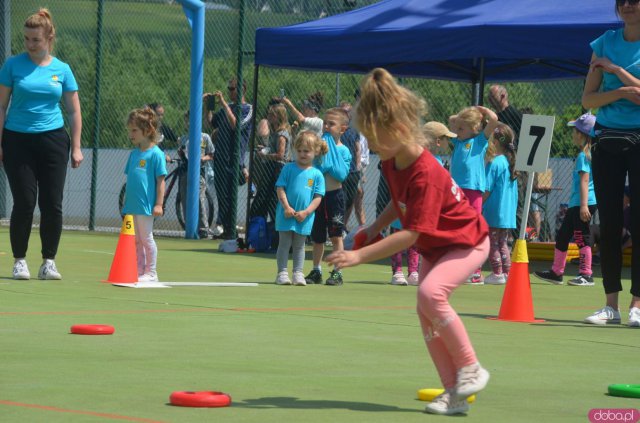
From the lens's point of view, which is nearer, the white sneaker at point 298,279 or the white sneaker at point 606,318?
the white sneaker at point 606,318

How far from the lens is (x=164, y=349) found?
7645mm

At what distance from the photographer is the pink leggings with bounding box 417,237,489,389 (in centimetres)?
605

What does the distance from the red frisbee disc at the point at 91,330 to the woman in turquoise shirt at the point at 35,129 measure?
3.69 metres

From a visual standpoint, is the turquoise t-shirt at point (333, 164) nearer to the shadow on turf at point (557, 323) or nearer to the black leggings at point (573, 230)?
the black leggings at point (573, 230)

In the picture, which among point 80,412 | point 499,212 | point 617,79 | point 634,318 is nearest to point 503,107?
point 499,212

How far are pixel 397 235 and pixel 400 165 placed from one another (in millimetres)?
367

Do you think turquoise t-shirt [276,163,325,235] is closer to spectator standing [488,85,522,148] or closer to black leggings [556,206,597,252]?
black leggings [556,206,597,252]

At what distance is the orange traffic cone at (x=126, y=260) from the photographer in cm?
1188

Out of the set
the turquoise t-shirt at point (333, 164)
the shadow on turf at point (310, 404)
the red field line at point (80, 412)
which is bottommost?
the shadow on turf at point (310, 404)

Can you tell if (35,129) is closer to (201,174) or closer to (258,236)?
(258,236)

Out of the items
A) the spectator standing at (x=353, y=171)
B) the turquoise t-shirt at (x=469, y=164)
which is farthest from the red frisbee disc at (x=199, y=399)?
the spectator standing at (x=353, y=171)

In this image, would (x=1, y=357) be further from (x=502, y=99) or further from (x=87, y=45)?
→ (x=87, y=45)

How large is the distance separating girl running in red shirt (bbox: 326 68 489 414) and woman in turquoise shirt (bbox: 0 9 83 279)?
5.94 metres

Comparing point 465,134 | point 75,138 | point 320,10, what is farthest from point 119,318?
point 320,10
